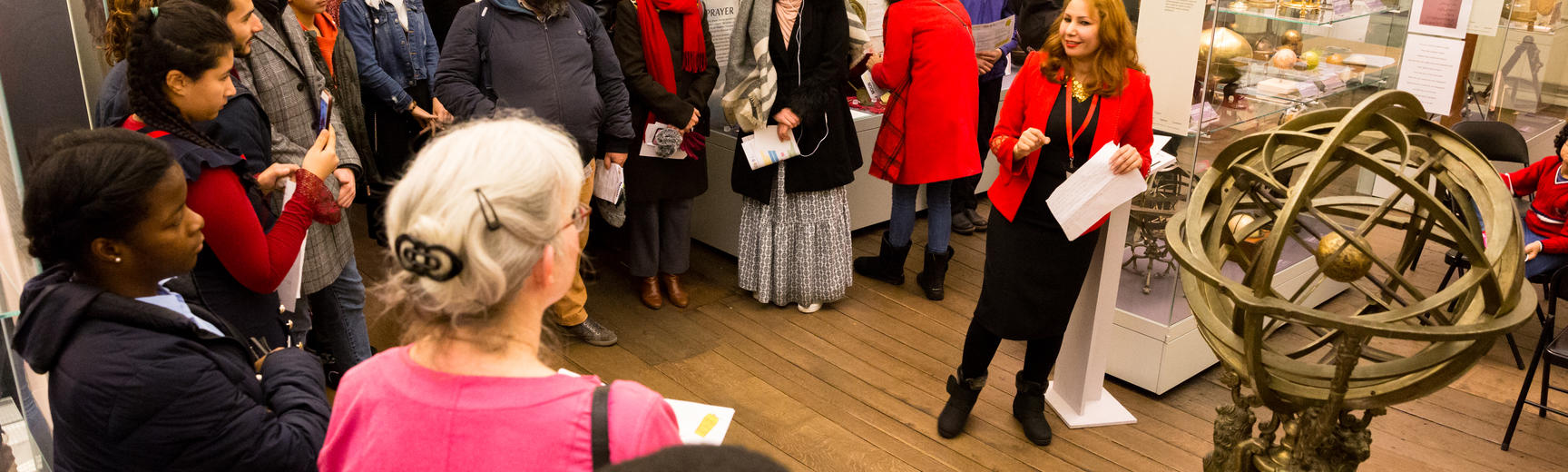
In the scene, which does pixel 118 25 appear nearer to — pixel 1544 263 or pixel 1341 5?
pixel 1341 5

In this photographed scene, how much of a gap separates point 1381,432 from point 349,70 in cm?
387

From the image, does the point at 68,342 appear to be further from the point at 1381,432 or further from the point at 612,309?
the point at 1381,432

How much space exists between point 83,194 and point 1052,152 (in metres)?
2.42

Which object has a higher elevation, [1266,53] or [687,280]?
[1266,53]

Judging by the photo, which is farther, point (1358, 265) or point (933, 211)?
point (933, 211)

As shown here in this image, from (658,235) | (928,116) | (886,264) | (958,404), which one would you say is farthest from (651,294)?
(958,404)

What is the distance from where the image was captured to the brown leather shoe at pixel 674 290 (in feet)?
15.3

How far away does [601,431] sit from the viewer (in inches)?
46.2

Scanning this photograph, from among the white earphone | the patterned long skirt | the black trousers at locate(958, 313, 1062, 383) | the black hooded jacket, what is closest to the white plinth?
the black trousers at locate(958, 313, 1062, 383)

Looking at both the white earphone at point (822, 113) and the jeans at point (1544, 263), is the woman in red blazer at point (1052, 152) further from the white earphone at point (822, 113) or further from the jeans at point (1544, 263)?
the jeans at point (1544, 263)

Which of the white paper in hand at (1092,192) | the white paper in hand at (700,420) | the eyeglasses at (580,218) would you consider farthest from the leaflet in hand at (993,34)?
the eyeglasses at (580,218)

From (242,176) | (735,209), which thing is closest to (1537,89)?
(735,209)

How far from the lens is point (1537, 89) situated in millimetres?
6062

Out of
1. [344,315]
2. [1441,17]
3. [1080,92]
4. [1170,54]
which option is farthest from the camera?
[1441,17]
